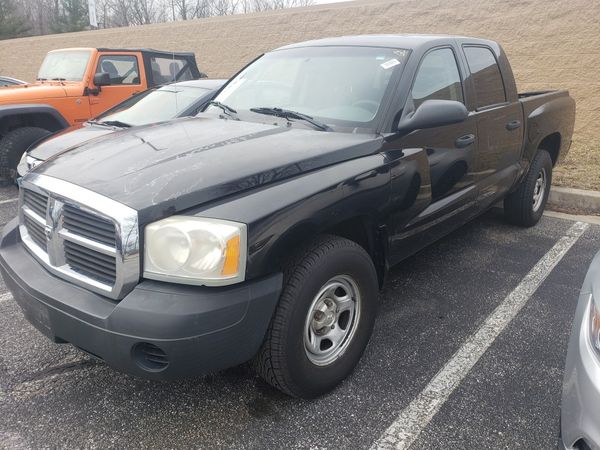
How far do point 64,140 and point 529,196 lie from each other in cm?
462

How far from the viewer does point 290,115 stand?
308 cm

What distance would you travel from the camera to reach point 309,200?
224 cm

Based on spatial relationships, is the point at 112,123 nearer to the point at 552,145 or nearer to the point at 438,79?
the point at 438,79

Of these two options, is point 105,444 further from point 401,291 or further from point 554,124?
point 554,124

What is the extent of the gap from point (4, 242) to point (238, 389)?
1455mm

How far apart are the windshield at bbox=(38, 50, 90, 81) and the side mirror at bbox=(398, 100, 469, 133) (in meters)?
6.04

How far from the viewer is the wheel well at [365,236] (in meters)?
2.64

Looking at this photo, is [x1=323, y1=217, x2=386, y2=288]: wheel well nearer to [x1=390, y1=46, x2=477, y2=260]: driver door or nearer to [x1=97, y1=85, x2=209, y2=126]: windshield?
[x1=390, y1=46, x2=477, y2=260]: driver door

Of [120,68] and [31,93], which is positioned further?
[120,68]

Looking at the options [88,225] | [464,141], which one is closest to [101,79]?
[464,141]

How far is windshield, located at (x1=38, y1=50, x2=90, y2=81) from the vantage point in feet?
24.2

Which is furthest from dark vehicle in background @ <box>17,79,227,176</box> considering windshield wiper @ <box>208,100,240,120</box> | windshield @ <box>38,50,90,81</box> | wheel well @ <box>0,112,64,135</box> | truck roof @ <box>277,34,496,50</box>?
truck roof @ <box>277,34,496,50</box>

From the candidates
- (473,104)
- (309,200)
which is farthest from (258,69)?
(309,200)

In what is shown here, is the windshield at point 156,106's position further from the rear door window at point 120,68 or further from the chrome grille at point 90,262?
the chrome grille at point 90,262
